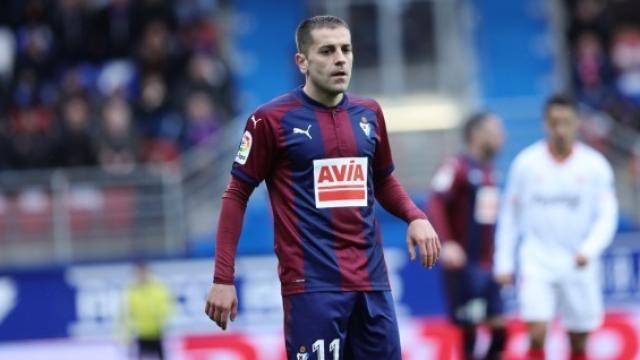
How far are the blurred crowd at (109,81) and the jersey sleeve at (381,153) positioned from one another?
9.71 meters

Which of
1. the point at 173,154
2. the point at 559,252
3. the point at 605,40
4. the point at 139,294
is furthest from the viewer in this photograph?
the point at 605,40

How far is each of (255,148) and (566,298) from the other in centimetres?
392

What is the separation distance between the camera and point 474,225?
11.0 meters

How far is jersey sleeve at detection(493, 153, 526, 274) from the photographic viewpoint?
984 cm

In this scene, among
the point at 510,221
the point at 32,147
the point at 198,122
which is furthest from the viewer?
the point at 198,122

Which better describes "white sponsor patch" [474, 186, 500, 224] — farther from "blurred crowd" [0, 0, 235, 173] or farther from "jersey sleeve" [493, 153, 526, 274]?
"blurred crowd" [0, 0, 235, 173]

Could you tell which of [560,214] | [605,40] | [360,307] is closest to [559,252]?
[560,214]

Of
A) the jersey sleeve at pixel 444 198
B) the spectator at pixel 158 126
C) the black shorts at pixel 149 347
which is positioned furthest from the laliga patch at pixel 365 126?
the spectator at pixel 158 126

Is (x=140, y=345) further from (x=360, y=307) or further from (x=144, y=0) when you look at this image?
(x=360, y=307)

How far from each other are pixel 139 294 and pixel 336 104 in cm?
913

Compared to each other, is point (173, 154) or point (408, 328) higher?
point (173, 154)

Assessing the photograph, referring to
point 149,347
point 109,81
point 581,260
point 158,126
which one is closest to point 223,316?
point 581,260

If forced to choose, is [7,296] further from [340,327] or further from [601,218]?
[340,327]

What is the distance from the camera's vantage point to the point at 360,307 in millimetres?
6535
